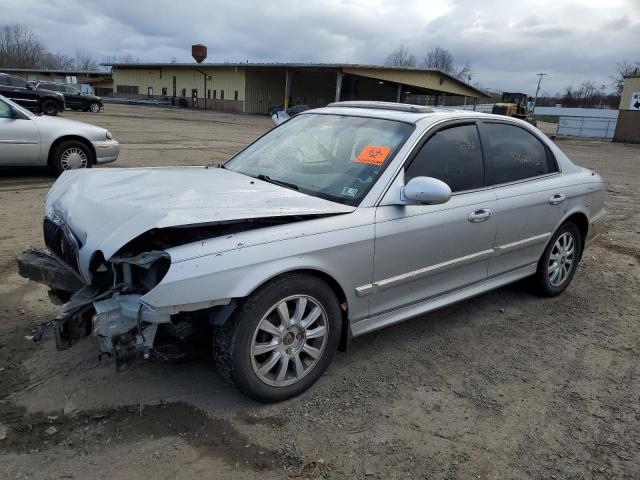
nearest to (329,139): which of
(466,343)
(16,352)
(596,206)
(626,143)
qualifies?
(466,343)

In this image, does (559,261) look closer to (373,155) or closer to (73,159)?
(373,155)

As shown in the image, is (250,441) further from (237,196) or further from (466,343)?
(466,343)

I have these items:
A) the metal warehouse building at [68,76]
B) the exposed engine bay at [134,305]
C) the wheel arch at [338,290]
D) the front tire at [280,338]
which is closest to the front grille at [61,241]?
the exposed engine bay at [134,305]

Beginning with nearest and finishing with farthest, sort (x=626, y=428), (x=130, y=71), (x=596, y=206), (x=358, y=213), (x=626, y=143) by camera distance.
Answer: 1. (x=626, y=428)
2. (x=358, y=213)
3. (x=596, y=206)
4. (x=626, y=143)
5. (x=130, y=71)

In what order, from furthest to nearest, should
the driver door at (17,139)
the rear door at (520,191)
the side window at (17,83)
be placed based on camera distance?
the side window at (17,83) < the driver door at (17,139) < the rear door at (520,191)

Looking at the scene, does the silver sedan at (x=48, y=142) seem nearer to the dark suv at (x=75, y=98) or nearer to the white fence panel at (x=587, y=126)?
the dark suv at (x=75, y=98)

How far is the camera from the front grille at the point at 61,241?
290 cm

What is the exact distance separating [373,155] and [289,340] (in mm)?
1352

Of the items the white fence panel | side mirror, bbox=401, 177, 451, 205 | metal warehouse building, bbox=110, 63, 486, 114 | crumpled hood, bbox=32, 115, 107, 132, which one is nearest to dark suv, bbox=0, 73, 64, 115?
crumpled hood, bbox=32, 115, 107, 132

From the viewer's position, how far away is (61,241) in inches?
123

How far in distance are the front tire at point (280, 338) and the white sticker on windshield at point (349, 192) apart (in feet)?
2.05

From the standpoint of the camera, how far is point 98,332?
96.9 inches

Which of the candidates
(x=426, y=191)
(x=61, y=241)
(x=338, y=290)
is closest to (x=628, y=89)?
(x=426, y=191)

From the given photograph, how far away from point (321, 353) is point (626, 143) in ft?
127
